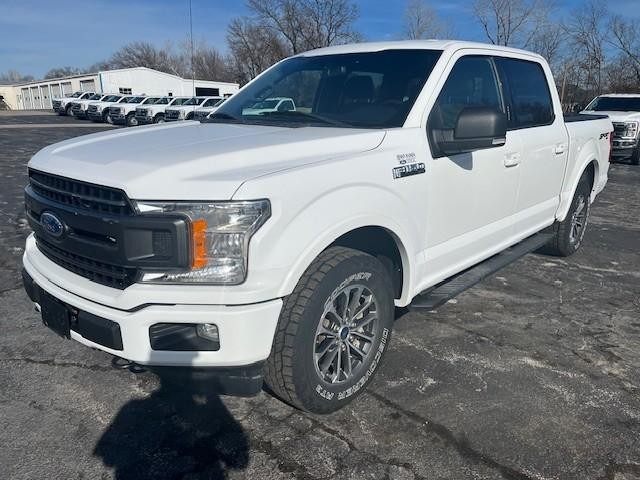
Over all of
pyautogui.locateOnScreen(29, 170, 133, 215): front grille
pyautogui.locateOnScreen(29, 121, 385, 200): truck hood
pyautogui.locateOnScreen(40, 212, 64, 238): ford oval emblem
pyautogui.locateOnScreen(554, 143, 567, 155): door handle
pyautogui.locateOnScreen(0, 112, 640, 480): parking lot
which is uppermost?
pyautogui.locateOnScreen(29, 121, 385, 200): truck hood

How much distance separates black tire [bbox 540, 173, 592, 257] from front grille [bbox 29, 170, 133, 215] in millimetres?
4397

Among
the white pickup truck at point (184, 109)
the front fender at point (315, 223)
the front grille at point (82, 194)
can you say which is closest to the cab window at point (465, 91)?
the front fender at point (315, 223)

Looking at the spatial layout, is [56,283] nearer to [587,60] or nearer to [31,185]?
[31,185]

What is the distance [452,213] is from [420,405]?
119 cm

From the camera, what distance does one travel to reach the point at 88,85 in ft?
190

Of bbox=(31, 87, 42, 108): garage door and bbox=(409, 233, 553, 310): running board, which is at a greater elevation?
bbox=(409, 233, 553, 310): running board

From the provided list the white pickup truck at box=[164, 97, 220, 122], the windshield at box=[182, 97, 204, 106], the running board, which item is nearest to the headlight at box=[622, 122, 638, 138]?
the running board

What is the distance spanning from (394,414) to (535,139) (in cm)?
258

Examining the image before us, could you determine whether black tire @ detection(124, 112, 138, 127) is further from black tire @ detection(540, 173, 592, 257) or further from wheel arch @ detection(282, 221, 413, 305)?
wheel arch @ detection(282, 221, 413, 305)

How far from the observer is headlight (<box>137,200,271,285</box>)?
2158 millimetres

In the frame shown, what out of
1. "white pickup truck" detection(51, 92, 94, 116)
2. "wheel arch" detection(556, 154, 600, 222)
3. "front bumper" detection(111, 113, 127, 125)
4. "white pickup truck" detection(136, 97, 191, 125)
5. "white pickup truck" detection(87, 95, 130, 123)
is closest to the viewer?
"wheel arch" detection(556, 154, 600, 222)

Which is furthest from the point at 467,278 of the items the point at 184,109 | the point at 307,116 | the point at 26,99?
the point at 26,99

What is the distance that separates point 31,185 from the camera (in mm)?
2904

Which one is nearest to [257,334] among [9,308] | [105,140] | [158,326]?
[158,326]
